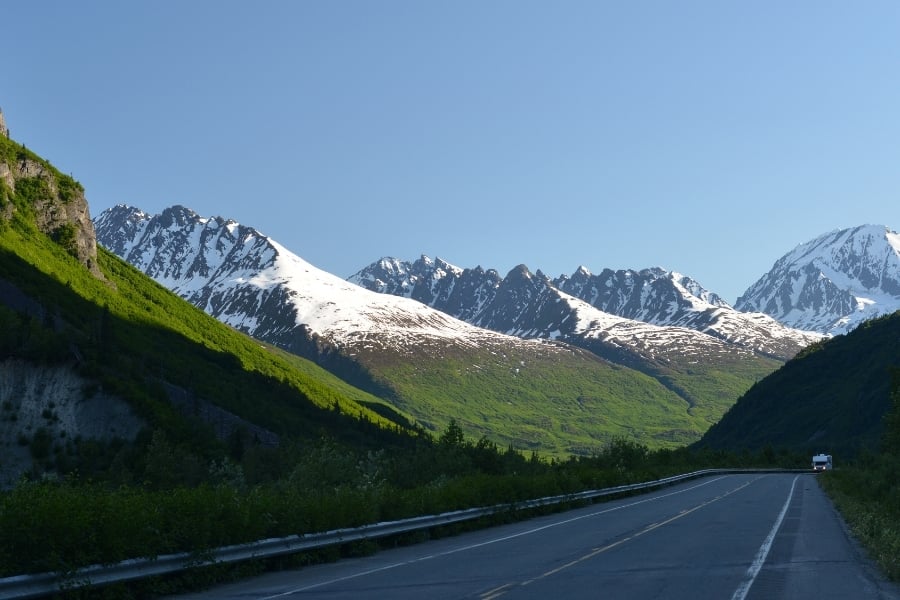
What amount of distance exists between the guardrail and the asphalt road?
1.90ft

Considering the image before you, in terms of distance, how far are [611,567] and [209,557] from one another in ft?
26.4

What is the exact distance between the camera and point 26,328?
123875mm

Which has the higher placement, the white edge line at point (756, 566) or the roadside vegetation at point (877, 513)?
the roadside vegetation at point (877, 513)

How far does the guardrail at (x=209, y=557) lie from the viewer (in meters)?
13.3

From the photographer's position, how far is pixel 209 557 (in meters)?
17.2

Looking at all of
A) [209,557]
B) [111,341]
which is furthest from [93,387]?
[209,557]

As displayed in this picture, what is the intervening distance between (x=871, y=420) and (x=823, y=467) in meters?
87.5

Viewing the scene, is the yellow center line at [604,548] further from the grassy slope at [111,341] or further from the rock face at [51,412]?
the grassy slope at [111,341]

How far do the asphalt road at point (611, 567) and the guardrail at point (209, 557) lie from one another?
58cm

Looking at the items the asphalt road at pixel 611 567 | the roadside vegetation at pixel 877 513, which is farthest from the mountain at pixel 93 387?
the asphalt road at pixel 611 567

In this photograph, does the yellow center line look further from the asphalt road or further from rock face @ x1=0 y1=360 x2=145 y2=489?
rock face @ x1=0 y1=360 x2=145 y2=489

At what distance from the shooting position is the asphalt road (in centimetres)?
1561

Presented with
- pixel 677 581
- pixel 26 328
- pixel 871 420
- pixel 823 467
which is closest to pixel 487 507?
pixel 677 581

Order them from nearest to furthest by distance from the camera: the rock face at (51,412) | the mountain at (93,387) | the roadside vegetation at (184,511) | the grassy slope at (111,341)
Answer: the roadside vegetation at (184,511), the rock face at (51,412), the mountain at (93,387), the grassy slope at (111,341)
